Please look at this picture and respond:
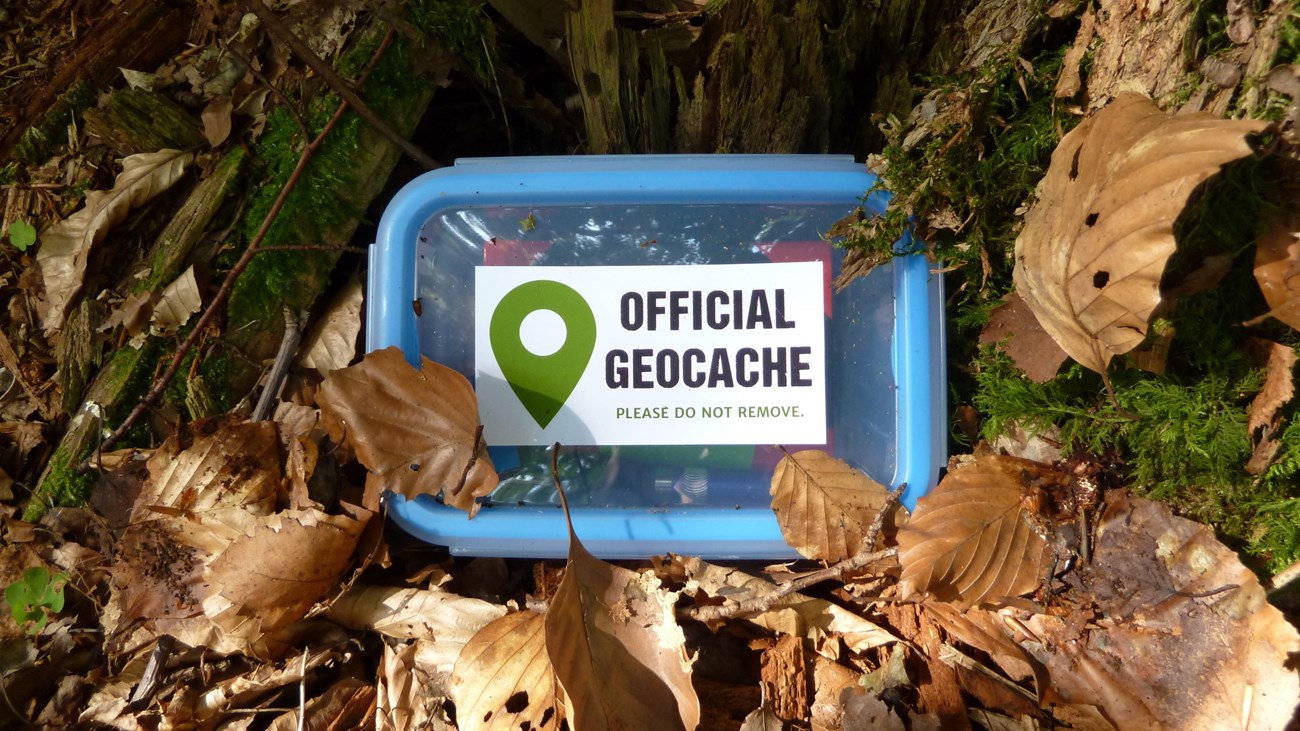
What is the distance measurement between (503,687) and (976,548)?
916 millimetres

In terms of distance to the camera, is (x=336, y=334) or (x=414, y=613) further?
(x=336, y=334)

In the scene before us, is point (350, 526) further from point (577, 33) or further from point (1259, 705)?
point (1259, 705)

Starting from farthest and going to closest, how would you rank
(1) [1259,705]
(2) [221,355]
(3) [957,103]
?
(2) [221,355], (3) [957,103], (1) [1259,705]

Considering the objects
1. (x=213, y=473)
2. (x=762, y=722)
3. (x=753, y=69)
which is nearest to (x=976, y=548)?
(x=762, y=722)

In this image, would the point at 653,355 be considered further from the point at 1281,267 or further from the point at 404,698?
the point at 1281,267

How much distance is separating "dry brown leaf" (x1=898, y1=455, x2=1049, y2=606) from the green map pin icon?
0.71 metres

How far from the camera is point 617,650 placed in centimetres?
135

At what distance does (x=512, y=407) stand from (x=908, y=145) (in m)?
→ 0.92

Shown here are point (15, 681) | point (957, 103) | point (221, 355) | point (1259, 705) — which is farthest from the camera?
point (221, 355)

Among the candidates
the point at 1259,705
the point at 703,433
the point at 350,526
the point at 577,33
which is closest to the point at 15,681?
the point at 350,526

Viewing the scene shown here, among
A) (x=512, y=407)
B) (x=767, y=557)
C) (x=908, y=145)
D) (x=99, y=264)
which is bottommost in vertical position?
(x=767, y=557)

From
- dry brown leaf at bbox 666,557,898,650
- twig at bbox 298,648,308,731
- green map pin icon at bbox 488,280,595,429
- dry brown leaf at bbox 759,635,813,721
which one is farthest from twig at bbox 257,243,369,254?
dry brown leaf at bbox 759,635,813,721

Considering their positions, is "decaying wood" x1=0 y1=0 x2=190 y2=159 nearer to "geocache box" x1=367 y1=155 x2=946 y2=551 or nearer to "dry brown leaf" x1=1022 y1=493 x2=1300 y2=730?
"geocache box" x1=367 y1=155 x2=946 y2=551

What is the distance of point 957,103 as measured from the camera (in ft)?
4.16
